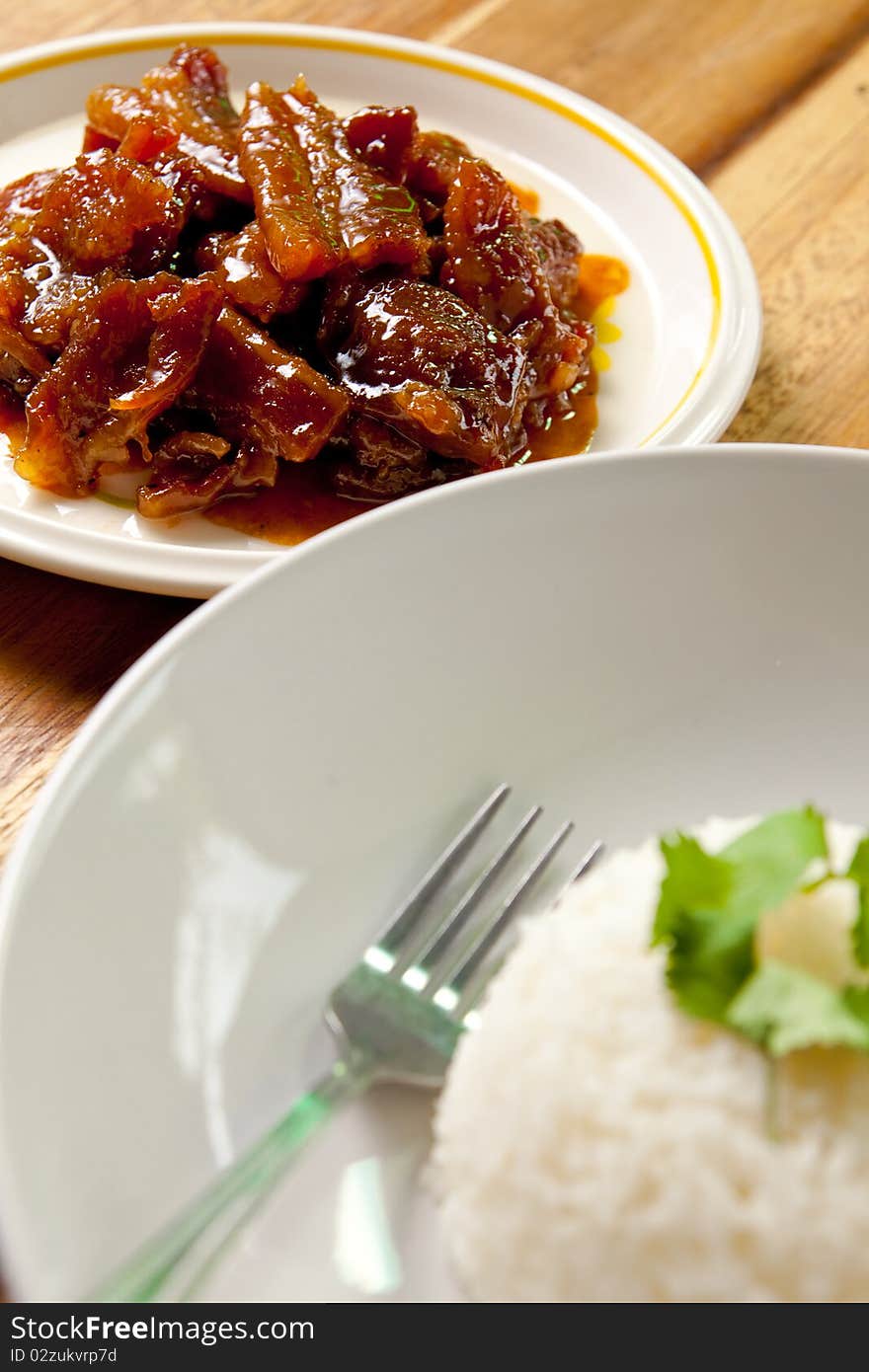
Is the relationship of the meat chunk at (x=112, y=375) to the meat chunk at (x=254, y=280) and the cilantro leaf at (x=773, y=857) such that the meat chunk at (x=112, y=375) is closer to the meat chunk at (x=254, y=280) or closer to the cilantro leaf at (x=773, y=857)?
the meat chunk at (x=254, y=280)

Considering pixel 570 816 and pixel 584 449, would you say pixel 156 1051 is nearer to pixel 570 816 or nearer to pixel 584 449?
pixel 570 816

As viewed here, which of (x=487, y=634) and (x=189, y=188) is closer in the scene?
(x=487, y=634)

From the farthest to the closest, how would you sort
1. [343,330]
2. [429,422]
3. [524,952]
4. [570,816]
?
[343,330], [429,422], [570,816], [524,952]

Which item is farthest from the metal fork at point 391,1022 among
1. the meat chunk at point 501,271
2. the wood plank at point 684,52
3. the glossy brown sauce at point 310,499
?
the wood plank at point 684,52

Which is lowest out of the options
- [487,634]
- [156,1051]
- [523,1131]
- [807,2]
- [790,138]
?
[156,1051]

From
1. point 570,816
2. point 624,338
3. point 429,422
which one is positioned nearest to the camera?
point 570,816

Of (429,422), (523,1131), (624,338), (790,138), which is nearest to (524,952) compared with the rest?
(523,1131)

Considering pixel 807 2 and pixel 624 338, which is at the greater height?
pixel 807 2
